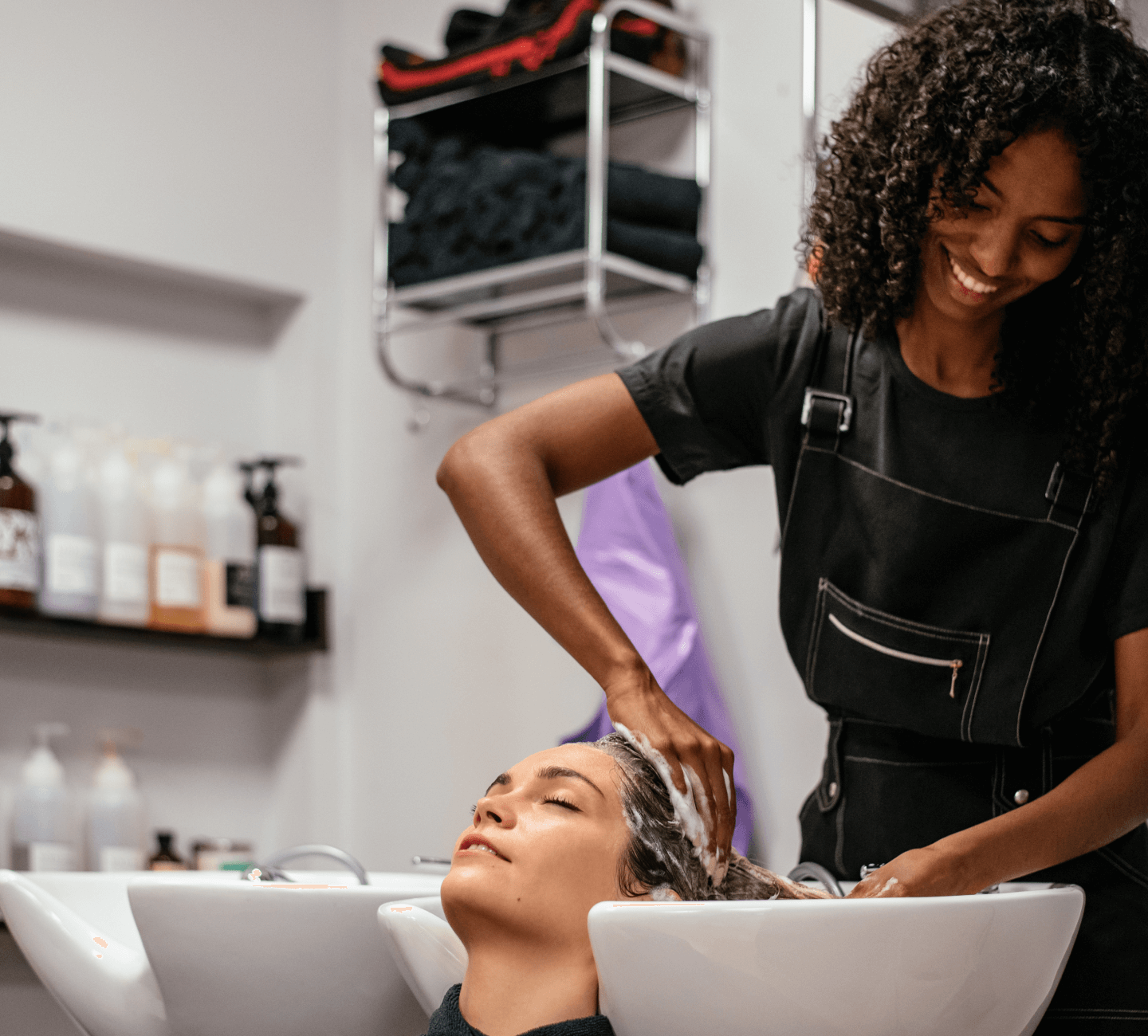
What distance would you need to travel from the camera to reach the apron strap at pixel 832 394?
1280 millimetres

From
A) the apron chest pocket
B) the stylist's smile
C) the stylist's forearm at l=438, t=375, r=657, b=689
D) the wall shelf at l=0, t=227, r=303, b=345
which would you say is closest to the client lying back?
the stylist's forearm at l=438, t=375, r=657, b=689

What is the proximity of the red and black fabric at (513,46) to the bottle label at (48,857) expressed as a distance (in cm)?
138

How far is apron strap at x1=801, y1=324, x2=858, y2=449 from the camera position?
1.28 metres

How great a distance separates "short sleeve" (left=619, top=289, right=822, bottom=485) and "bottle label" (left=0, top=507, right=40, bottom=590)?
4.45 ft

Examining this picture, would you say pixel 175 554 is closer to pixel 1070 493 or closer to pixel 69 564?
pixel 69 564

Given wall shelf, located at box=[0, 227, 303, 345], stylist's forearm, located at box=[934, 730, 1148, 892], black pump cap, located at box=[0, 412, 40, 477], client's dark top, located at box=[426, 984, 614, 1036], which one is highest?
wall shelf, located at box=[0, 227, 303, 345]

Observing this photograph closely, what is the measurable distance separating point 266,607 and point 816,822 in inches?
60.3

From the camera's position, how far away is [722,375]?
1.31 metres

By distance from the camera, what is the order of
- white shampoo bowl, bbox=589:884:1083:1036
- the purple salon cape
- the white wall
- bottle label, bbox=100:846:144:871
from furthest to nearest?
bottle label, bbox=100:846:144:871 → the white wall → the purple salon cape → white shampoo bowl, bbox=589:884:1083:1036

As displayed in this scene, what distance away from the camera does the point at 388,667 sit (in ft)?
9.11

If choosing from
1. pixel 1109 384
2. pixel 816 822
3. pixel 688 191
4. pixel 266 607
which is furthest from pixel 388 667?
pixel 1109 384

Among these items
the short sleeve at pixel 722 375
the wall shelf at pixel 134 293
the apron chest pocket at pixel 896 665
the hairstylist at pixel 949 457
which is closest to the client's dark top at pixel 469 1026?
the hairstylist at pixel 949 457

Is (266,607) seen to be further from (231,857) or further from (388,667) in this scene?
(231,857)

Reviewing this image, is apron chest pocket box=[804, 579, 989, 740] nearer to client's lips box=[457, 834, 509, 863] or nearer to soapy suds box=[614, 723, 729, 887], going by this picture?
soapy suds box=[614, 723, 729, 887]
